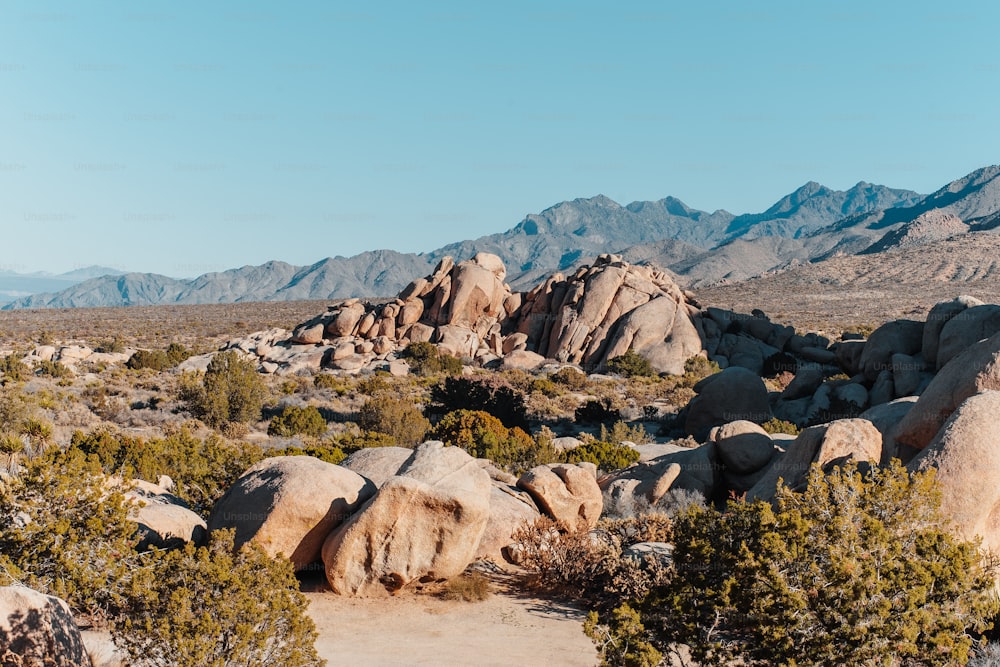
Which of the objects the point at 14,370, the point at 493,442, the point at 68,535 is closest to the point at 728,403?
the point at 493,442

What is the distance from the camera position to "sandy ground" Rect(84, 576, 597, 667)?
29.0ft

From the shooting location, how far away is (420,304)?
47625 mm

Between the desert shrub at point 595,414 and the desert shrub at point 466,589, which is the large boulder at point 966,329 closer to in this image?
the desert shrub at point 595,414

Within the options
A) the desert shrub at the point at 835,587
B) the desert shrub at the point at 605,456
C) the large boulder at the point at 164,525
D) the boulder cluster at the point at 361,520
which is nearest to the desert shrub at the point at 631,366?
the desert shrub at the point at 605,456

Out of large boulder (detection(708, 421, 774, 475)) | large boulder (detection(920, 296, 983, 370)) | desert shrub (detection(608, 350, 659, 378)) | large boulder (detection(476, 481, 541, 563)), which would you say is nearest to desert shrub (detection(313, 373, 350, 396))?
desert shrub (detection(608, 350, 659, 378))

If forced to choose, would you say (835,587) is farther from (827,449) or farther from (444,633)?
(827,449)

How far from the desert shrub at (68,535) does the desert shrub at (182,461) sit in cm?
508

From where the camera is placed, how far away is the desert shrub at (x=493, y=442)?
777 inches

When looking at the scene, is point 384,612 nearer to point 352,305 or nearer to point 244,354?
point 244,354

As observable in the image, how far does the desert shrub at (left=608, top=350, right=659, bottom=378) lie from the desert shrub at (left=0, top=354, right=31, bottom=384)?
28660 mm

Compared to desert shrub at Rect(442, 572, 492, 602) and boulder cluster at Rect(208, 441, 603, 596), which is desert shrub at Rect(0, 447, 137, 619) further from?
desert shrub at Rect(442, 572, 492, 602)

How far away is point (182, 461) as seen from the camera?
57.4 ft

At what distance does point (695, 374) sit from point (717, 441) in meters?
21.4

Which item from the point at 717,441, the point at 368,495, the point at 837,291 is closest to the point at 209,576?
the point at 368,495
